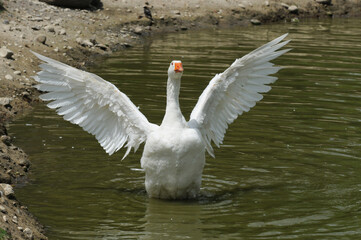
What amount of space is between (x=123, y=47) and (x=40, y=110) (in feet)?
23.0

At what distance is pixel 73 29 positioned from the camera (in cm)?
1994

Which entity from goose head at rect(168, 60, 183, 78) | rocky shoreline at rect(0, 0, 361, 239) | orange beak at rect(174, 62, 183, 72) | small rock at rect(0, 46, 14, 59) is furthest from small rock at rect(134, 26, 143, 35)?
orange beak at rect(174, 62, 183, 72)

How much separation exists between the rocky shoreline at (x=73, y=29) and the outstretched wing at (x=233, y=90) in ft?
8.60

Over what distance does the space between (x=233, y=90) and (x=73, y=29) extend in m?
11.2

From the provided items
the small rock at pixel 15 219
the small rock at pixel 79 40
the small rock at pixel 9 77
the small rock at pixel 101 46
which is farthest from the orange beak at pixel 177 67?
the small rock at pixel 101 46

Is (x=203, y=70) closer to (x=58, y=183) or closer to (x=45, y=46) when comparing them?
(x=45, y=46)

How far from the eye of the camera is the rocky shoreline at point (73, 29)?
382 inches

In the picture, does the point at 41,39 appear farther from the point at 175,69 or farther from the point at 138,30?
the point at 175,69

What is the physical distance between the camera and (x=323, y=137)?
11.8 meters

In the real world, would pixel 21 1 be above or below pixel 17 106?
above

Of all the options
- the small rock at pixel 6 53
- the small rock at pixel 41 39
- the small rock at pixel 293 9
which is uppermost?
the small rock at pixel 293 9

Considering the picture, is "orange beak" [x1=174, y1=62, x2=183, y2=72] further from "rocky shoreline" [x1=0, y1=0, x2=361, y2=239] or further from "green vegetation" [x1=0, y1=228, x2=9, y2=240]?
"green vegetation" [x1=0, y1=228, x2=9, y2=240]

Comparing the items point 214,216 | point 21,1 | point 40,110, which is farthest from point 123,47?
point 214,216

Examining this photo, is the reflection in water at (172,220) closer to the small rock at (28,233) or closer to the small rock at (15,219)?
the small rock at (28,233)
